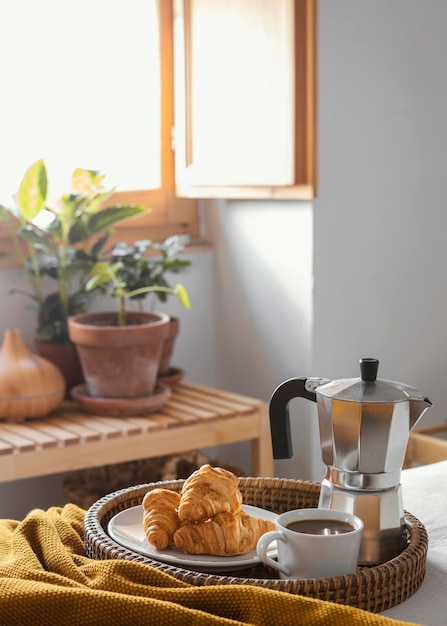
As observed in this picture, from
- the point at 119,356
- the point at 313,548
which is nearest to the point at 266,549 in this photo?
the point at 313,548

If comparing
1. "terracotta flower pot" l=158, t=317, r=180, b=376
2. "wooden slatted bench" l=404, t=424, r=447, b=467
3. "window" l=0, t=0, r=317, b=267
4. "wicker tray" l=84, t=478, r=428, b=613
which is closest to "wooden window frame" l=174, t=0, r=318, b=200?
"window" l=0, t=0, r=317, b=267

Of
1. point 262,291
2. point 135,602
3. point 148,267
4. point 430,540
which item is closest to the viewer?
point 135,602

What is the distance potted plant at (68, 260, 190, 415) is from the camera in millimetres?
2566

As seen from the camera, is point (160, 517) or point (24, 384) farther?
point (24, 384)

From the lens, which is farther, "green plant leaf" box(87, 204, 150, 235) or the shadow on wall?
the shadow on wall

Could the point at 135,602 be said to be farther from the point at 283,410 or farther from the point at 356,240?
the point at 356,240

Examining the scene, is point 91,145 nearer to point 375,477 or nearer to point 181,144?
point 181,144

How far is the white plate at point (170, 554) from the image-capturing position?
43.5 inches

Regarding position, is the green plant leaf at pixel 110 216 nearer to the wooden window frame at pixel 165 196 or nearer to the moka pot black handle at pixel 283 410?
the wooden window frame at pixel 165 196

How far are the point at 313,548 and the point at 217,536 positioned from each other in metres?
0.12

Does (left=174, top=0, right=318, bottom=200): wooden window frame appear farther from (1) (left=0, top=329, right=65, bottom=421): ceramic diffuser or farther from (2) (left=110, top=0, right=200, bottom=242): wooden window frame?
(1) (left=0, top=329, right=65, bottom=421): ceramic diffuser

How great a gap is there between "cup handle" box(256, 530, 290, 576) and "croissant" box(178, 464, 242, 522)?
6 centimetres

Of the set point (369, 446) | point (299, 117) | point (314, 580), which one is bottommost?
point (314, 580)

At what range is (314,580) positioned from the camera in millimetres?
1025
